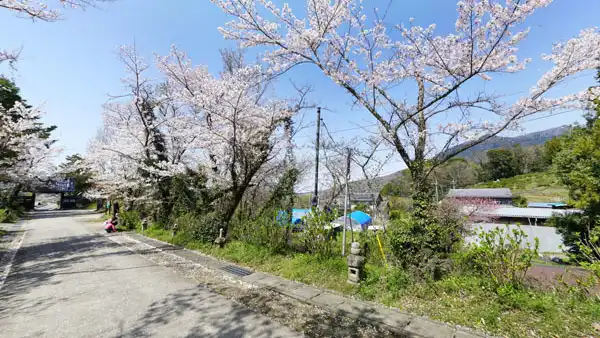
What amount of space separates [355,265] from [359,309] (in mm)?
752

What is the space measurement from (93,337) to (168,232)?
7.08 m

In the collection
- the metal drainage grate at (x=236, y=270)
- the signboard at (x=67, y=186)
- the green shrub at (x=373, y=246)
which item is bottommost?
the metal drainage grate at (x=236, y=270)

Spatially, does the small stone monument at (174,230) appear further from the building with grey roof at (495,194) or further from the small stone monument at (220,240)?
the building with grey roof at (495,194)

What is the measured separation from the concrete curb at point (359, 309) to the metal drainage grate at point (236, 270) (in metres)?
0.09

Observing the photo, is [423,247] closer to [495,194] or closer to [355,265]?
[355,265]

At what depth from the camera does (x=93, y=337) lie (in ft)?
9.59

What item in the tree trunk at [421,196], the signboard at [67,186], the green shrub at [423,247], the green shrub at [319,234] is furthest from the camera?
the signboard at [67,186]

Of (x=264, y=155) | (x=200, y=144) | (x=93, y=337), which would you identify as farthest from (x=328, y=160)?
(x=93, y=337)

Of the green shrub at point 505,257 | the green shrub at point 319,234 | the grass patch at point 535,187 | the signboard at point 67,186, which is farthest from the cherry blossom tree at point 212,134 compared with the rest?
the grass patch at point 535,187

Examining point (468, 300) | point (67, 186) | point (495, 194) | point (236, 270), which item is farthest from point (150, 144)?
point (495, 194)

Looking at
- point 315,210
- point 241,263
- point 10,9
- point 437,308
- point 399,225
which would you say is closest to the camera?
point 437,308

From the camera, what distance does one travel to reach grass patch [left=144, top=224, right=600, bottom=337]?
2.84m

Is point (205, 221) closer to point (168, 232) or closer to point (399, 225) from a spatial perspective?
point (168, 232)

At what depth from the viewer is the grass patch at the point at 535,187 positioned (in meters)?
31.0
